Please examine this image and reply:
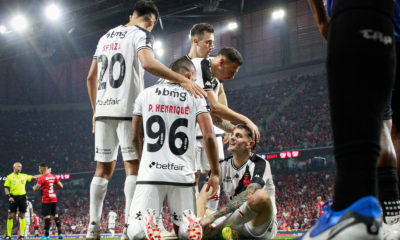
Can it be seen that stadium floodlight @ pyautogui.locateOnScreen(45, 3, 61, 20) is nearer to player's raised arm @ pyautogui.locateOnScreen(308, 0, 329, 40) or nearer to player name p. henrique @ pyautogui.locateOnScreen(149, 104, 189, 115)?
player name p. henrique @ pyautogui.locateOnScreen(149, 104, 189, 115)

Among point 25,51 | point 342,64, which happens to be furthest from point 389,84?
point 25,51

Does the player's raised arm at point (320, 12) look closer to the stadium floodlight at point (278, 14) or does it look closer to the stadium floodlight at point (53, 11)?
the stadium floodlight at point (53, 11)

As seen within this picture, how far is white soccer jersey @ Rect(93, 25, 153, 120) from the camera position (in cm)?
371

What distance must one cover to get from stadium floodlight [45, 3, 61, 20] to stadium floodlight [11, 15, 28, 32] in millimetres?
1522

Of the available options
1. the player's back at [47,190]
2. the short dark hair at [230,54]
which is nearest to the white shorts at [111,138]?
the short dark hair at [230,54]

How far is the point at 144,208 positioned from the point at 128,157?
2.50ft

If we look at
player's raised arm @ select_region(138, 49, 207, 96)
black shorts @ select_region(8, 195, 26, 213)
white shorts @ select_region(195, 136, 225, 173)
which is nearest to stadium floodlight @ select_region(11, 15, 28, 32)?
black shorts @ select_region(8, 195, 26, 213)

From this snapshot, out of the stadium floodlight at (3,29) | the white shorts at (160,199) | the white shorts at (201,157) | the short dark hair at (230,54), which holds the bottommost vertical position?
the white shorts at (160,199)

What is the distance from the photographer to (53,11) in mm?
22391

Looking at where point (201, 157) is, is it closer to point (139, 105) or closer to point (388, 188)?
point (139, 105)

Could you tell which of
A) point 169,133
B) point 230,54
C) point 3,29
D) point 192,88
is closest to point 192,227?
point 169,133

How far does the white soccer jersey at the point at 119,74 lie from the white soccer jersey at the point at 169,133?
1.74ft

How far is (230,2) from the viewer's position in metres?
→ 25.4

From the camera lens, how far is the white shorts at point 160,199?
2.93m
